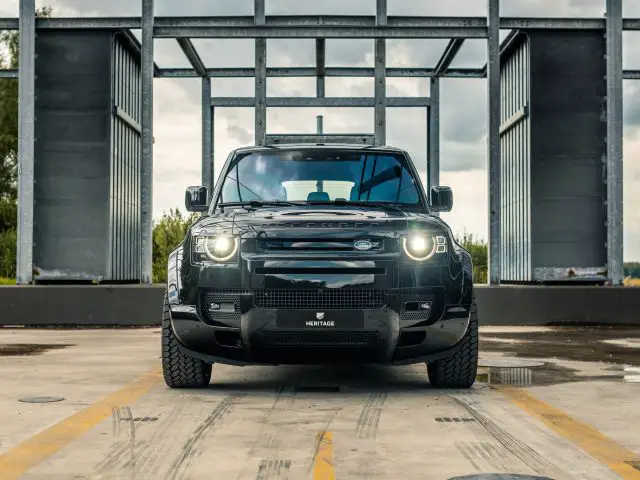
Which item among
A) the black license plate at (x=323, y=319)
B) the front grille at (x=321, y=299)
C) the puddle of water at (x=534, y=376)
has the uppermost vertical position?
the front grille at (x=321, y=299)

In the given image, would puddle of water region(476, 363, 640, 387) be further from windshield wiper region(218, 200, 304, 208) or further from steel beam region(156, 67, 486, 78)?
steel beam region(156, 67, 486, 78)

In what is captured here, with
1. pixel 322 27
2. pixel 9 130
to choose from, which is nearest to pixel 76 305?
pixel 322 27

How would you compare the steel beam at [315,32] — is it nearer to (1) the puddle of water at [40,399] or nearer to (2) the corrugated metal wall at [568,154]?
(2) the corrugated metal wall at [568,154]

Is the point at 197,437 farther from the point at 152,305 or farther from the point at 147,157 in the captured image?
the point at 147,157

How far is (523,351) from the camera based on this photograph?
→ 12008mm

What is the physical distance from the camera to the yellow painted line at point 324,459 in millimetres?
4988

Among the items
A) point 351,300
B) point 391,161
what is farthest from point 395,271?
point 391,161

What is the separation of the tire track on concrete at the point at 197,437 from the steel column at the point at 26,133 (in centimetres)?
1014

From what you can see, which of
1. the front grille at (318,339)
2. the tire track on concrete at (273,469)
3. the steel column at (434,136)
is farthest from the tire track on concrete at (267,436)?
the steel column at (434,136)

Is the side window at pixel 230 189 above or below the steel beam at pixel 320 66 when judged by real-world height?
below

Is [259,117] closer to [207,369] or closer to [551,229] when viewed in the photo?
[551,229]

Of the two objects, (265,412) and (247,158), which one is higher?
(247,158)

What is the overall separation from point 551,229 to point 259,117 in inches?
214

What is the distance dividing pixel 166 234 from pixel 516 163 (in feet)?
47.3
